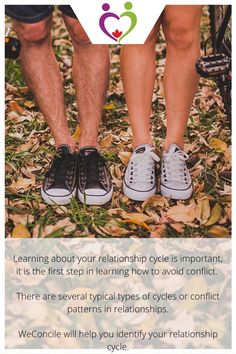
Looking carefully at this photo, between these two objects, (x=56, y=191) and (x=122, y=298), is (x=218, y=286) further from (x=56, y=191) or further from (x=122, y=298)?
(x=56, y=191)

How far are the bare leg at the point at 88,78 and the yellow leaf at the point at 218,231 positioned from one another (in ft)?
1.35

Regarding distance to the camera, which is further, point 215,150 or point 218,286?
point 215,150

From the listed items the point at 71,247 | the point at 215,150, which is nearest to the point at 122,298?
the point at 71,247

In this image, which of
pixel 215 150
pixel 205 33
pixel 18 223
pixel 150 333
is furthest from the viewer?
pixel 205 33

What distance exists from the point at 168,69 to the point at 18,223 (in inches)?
22.1

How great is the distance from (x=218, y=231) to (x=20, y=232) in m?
0.50

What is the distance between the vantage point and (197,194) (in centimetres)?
169

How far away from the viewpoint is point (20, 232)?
1621mm

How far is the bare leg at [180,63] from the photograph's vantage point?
1.52 metres

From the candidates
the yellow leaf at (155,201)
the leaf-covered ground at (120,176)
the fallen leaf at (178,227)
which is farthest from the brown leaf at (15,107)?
the fallen leaf at (178,227)

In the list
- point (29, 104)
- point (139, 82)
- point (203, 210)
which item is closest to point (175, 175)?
point (203, 210)

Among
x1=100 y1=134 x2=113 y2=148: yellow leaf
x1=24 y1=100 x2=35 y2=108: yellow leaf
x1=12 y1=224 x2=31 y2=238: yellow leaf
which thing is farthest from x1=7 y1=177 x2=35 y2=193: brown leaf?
x1=24 y1=100 x2=35 y2=108: yellow leaf

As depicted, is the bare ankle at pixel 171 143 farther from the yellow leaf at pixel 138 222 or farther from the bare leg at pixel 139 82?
the yellow leaf at pixel 138 222

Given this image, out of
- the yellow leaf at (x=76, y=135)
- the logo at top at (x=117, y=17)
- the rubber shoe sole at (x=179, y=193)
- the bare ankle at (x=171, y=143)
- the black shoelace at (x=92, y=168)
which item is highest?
the logo at top at (x=117, y=17)
